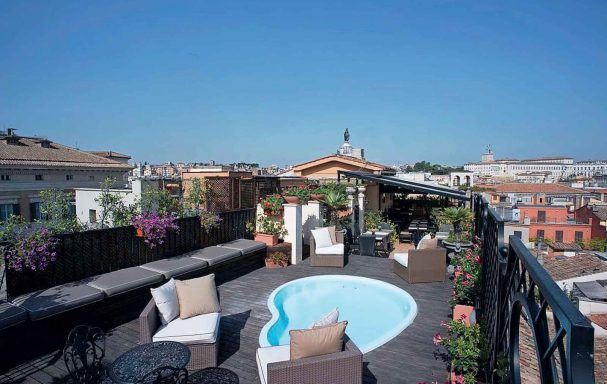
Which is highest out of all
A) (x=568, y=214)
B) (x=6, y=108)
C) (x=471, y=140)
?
(x=6, y=108)

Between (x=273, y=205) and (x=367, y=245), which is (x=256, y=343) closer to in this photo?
(x=273, y=205)

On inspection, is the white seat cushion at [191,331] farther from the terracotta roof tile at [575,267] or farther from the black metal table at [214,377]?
the terracotta roof tile at [575,267]

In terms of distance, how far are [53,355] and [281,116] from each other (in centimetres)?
2886

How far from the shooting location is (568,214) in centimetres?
4172

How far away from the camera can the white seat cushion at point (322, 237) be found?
9547mm

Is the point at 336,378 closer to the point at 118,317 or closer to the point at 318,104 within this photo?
the point at 118,317

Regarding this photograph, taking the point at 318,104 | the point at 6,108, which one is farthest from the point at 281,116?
the point at 6,108

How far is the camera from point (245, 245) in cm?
906

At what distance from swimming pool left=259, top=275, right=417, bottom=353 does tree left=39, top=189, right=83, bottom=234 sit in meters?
3.97

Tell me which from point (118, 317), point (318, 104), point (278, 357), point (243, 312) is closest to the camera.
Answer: point (278, 357)

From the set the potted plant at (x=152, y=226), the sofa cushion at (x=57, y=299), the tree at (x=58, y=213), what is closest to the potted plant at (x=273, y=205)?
the potted plant at (x=152, y=226)

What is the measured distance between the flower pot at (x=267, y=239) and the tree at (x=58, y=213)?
4467mm

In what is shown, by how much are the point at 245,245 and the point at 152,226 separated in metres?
2.59

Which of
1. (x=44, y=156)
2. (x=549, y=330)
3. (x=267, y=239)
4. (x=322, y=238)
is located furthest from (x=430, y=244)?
(x=44, y=156)
